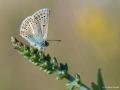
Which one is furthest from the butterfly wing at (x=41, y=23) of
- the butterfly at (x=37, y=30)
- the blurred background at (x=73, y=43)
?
the blurred background at (x=73, y=43)

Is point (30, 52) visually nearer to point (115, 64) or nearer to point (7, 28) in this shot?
point (115, 64)

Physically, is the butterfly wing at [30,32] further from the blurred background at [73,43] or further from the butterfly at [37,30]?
the blurred background at [73,43]

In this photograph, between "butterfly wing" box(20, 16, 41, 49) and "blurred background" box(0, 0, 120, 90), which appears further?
"blurred background" box(0, 0, 120, 90)

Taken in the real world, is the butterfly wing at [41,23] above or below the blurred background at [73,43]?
above

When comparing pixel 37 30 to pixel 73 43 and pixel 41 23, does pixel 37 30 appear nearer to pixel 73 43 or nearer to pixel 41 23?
pixel 41 23

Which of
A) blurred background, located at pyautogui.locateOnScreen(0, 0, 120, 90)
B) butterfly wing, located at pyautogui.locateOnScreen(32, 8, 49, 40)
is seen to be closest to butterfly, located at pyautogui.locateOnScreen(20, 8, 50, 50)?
butterfly wing, located at pyautogui.locateOnScreen(32, 8, 49, 40)

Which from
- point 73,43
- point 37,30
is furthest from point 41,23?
point 73,43

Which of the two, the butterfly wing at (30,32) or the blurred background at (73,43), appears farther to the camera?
the blurred background at (73,43)

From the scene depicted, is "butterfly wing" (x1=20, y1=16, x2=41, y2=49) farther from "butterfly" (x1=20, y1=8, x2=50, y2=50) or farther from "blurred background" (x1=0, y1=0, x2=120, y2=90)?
"blurred background" (x1=0, y1=0, x2=120, y2=90)
